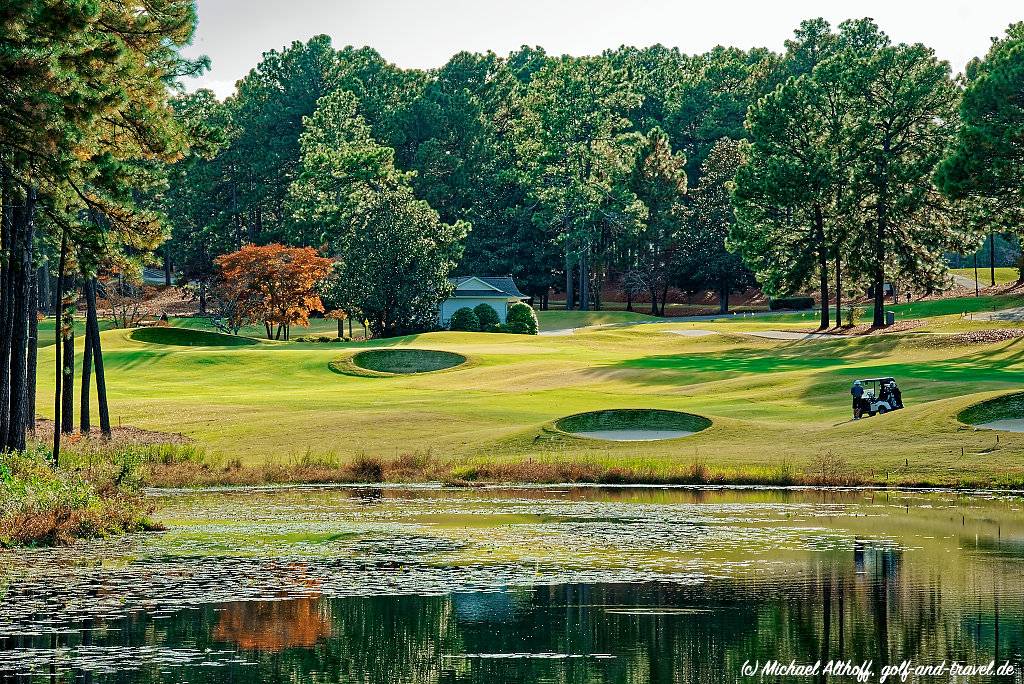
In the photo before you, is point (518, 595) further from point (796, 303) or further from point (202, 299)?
point (796, 303)

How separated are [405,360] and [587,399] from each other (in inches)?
798

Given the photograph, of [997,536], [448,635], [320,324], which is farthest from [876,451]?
[320,324]

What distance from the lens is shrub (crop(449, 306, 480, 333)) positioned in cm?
9400

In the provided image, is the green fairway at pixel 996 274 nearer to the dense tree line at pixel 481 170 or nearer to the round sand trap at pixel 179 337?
the dense tree line at pixel 481 170

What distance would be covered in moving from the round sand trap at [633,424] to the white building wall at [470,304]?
2389 inches

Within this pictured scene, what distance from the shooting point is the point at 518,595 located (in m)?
17.8

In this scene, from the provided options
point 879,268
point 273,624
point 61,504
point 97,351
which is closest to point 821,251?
point 879,268

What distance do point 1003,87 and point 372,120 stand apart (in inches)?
3494

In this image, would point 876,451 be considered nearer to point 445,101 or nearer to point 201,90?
point 445,101

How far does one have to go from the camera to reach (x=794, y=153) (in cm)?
7844

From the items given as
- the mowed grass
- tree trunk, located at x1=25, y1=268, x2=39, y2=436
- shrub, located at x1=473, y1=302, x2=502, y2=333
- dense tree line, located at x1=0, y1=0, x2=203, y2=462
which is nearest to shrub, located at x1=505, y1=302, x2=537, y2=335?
shrub, located at x1=473, y1=302, x2=502, y2=333

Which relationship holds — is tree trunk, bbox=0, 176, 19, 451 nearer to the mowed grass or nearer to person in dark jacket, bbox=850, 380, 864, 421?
the mowed grass

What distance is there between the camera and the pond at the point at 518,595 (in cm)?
1408

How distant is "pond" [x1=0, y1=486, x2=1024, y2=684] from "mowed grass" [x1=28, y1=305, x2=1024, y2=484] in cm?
739
